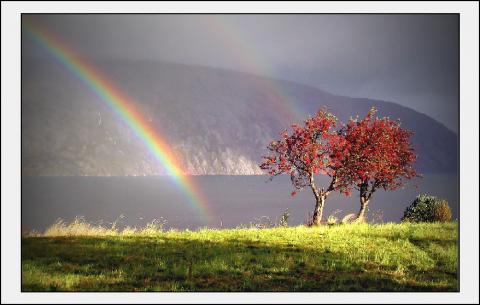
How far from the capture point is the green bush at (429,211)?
24203 millimetres

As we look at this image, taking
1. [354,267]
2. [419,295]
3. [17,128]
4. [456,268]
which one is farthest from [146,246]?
[456,268]

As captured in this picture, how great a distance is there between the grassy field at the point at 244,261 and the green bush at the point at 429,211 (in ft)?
16.3

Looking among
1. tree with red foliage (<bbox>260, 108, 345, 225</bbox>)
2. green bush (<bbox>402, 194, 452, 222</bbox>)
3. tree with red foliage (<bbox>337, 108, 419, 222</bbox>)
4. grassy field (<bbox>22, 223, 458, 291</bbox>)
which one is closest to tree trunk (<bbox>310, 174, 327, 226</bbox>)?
tree with red foliage (<bbox>260, 108, 345, 225</bbox>)

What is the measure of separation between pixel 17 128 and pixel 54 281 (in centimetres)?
520

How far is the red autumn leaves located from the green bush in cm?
310

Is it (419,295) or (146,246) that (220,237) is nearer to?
(146,246)

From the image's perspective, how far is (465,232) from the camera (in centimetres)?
1467

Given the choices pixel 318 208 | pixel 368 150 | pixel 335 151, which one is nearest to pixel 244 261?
pixel 318 208

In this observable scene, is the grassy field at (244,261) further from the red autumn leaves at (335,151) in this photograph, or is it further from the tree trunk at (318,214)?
the red autumn leaves at (335,151)

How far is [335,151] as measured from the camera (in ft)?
74.1

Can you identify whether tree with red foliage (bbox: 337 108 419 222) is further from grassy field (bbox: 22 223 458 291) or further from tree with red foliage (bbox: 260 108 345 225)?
grassy field (bbox: 22 223 458 291)

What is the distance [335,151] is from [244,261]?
33.0ft

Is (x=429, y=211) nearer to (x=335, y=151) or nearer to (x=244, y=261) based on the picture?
(x=335, y=151)

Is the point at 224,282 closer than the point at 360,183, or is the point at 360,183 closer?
the point at 224,282
